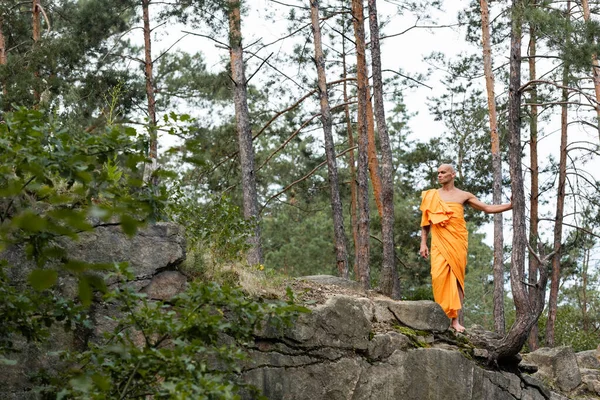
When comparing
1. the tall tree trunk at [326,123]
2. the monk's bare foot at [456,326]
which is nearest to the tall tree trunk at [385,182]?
the monk's bare foot at [456,326]

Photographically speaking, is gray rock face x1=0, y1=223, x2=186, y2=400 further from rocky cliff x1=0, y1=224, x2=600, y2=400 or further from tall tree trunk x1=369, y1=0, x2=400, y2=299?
tall tree trunk x1=369, y1=0, x2=400, y2=299

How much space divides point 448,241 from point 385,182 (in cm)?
237

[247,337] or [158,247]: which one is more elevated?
[158,247]

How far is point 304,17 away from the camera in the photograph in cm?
1766

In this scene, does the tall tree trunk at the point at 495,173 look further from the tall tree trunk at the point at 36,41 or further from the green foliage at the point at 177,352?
the green foliage at the point at 177,352

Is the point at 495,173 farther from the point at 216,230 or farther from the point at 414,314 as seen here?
the point at 216,230

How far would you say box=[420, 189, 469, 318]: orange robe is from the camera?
9.89 meters

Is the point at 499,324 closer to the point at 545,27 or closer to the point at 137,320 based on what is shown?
the point at 545,27

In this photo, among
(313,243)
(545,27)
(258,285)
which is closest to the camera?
(258,285)

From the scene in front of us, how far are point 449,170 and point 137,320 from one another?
5.61 m

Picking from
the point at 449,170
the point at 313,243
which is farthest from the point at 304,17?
the point at 313,243

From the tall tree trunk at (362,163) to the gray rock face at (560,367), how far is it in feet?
8.68

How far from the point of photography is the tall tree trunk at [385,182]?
11.0m

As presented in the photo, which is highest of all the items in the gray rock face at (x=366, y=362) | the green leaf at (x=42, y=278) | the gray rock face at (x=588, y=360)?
the green leaf at (x=42, y=278)
